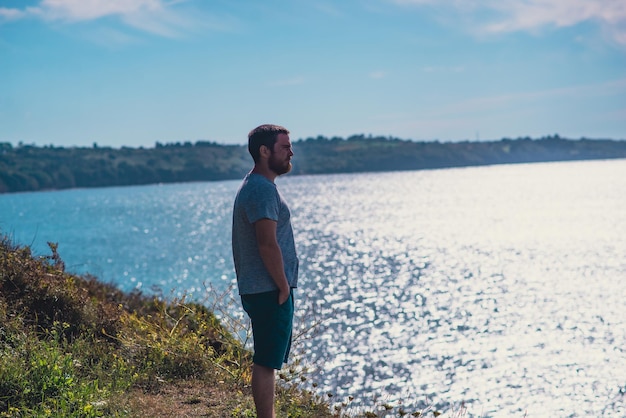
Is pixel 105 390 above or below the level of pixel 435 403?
above

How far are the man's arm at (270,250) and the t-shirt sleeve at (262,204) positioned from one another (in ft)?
0.13

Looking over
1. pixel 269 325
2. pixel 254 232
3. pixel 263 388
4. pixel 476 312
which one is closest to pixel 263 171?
pixel 254 232

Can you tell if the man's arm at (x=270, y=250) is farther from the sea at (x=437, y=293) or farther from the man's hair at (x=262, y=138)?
the sea at (x=437, y=293)

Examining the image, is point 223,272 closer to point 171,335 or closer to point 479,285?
point 479,285

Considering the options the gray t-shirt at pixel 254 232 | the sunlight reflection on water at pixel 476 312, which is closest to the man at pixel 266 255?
the gray t-shirt at pixel 254 232

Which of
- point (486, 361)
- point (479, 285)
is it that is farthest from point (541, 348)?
point (479, 285)

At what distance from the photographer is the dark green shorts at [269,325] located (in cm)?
471

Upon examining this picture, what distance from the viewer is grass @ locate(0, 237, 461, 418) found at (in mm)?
5488

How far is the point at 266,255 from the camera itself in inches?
180

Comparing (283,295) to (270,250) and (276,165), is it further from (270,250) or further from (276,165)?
(276,165)

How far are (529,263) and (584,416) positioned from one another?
36.9 meters

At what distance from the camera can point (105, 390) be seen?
225 inches

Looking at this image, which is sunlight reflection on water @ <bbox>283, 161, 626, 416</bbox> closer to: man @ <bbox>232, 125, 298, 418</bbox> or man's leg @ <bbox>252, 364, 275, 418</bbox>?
man's leg @ <bbox>252, 364, 275, 418</bbox>

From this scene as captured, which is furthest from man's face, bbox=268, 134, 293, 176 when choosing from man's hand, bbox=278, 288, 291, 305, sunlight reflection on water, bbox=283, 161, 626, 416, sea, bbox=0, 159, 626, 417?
sunlight reflection on water, bbox=283, 161, 626, 416
